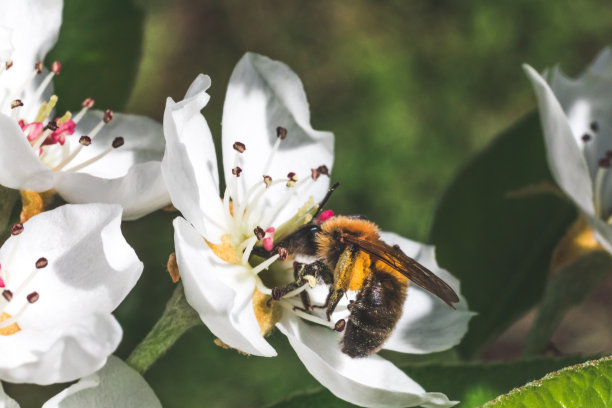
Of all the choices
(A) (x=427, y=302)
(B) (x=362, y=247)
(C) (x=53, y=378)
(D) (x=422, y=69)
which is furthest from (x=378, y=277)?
(D) (x=422, y=69)

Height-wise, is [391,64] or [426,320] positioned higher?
[426,320]

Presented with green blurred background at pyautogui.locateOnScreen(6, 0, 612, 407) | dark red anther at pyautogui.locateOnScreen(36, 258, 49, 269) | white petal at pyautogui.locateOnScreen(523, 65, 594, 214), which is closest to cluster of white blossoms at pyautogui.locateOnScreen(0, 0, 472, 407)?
dark red anther at pyautogui.locateOnScreen(36, 258, 49, 269)

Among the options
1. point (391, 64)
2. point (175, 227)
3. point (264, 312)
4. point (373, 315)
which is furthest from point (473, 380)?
point (391, 64)

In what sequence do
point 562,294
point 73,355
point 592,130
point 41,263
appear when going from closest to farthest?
1. point 73,355
2. point 41,263
3. point 562,294
4. point 592,130

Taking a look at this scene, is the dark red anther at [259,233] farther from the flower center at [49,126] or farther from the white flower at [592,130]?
the white flower at [592,130]

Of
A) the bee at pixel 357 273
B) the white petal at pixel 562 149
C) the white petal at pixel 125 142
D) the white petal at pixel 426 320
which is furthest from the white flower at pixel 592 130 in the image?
the white petal at pixel 125 142

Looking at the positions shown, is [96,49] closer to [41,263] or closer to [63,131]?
[63,131]
